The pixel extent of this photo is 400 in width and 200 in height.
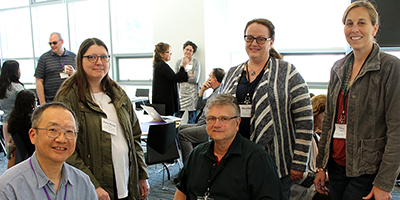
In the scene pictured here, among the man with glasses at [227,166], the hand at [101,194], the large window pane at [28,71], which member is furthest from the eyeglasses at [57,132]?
the large window pane at [28,71]

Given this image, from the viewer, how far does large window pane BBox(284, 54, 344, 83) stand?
5523mm

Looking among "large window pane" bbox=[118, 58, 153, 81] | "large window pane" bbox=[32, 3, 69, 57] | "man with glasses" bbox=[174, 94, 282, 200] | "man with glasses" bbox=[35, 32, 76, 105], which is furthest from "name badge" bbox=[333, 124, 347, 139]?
"large window pane" bbox=[32, 3, 69, 57]

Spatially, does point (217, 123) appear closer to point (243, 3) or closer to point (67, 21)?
point (243, 3)

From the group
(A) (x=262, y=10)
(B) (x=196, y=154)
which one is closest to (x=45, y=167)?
(B) (x=196, y=154)

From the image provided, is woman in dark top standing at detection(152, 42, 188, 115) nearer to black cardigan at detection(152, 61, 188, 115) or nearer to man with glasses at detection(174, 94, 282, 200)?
black cardigan at detection(152, 61, 188, 115)

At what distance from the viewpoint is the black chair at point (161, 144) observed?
3.25 metres

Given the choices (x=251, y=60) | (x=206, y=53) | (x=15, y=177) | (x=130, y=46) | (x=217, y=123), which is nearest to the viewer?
(x=15, y=177)

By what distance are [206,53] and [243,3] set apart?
1388 mm

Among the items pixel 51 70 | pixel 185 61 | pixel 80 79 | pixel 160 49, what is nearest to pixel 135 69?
pixel 185 61

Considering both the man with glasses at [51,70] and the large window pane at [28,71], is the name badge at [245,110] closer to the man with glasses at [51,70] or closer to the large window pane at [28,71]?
the man with glasses at [51,70]

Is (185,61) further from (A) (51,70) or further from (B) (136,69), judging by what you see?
(B) (136,69)

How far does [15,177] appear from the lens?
1.14m

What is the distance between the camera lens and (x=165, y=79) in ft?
15.0

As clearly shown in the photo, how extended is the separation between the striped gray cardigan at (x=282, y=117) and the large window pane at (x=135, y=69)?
577cm
